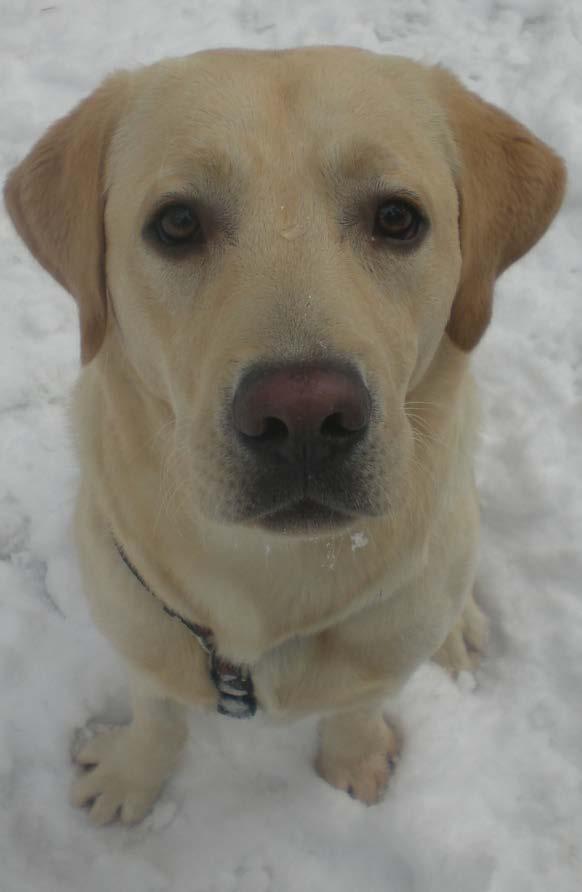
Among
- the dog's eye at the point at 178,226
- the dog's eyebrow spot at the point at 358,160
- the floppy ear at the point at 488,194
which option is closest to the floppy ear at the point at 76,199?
the dog's eye at the point at 178,226

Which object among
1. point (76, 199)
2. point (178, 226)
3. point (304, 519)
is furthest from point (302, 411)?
point (76, 199)

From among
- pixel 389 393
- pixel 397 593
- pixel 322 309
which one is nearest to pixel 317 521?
pixel 389 393

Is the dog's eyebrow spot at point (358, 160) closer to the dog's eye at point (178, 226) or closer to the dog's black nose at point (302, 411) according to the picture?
the dog's eye at point (178, 226)

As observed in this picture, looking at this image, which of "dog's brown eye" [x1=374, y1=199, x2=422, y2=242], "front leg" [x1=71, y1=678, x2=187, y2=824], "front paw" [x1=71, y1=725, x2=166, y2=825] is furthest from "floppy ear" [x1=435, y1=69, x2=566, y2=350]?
"front paw" [x1=71, y1=725, x2=166, y2=825]

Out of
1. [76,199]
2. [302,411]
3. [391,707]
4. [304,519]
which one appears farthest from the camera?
[391,707]

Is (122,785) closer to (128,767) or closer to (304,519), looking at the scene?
(128,767)

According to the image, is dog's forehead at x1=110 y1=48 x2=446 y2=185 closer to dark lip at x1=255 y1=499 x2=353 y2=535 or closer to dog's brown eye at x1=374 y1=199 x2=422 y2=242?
dog's brown eye at x1=374 y1=199 x2=422 y2=242

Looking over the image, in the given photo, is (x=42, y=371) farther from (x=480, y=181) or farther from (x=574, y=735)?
(x=574, y=735)
